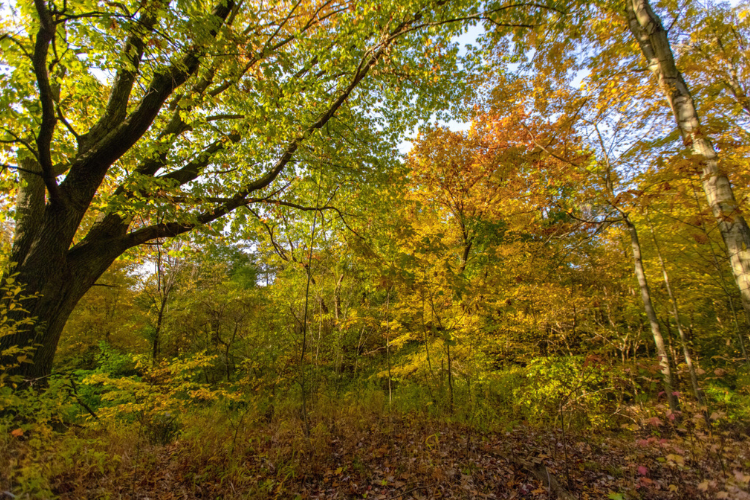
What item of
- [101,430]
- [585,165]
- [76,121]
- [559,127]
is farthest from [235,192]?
[585,165]

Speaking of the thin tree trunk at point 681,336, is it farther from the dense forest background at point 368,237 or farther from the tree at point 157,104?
the tree at point 157,104

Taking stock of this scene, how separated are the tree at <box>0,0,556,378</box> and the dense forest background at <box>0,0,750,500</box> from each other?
0.04 meters

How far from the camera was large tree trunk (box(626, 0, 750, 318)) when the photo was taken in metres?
2.72

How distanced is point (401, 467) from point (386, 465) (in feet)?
0.71

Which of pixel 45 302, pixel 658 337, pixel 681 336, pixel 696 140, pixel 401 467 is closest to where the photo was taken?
pixel 696 140

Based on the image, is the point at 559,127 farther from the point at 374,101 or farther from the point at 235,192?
the point at 235,192

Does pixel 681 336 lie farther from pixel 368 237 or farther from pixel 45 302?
pixel 45 302

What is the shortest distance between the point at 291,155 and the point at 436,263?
135 inches

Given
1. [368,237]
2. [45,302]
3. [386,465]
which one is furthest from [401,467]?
[45,302]

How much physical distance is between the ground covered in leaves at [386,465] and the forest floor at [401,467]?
0.05 feet

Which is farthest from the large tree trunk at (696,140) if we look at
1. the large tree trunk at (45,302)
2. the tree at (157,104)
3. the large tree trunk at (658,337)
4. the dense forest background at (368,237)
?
the large tree trunk at (45,302)

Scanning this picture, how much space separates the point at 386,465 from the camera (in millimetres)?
3916

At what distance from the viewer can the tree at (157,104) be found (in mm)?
3203

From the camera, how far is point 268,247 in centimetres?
978
